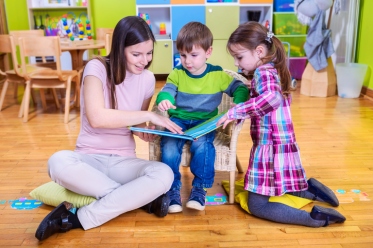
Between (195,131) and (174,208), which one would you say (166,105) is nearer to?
(195,131)

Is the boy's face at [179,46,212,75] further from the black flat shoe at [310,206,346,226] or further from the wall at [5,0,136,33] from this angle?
the wall at [5,0,136,33]

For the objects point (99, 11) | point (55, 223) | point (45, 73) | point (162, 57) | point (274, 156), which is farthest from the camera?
point (99, 11)

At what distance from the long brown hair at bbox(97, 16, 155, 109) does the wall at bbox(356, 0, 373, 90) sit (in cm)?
295

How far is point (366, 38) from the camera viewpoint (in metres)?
3.95

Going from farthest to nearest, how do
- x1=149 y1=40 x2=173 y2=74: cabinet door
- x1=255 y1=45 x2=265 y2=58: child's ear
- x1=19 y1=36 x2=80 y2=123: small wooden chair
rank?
x1=149 y1=40 x2=173 y2=74: cabinet door → x1=19 y1=36 x2=80 y2=123: small wooden chair → x1=255 y1=45 x2=265 y2=58: child's ear

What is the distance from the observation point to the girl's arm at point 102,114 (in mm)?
1640

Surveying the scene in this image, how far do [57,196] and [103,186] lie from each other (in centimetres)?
30

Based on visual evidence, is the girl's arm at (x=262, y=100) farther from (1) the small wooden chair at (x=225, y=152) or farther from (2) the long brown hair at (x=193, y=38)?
(2) the long brown hair at (x=193, y=38)

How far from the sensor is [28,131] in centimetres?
308

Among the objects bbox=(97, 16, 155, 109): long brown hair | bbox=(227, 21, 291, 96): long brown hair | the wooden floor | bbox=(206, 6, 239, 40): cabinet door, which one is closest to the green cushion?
the wooden floor

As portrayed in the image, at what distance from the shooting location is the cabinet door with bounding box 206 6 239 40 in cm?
480

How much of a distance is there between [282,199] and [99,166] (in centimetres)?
81

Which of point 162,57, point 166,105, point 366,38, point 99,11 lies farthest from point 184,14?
point 166,105

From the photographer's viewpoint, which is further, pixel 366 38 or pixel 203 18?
pixel 203 18
